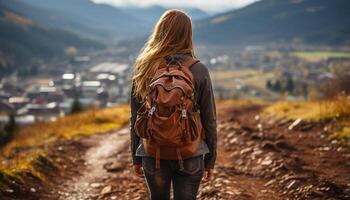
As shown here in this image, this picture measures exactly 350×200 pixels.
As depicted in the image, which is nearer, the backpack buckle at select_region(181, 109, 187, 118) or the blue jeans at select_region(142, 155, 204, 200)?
the backpack buckle at select_region(181, 109, 187, 118)

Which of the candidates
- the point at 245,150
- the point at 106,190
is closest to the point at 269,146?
the point at 245,150

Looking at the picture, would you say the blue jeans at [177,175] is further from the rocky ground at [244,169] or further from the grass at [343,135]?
the grass at [343,135]

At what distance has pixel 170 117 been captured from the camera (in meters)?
2.56

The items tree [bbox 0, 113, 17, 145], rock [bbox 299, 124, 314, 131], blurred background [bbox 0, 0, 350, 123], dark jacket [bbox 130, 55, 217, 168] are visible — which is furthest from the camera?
blurred background [bbox 0, 0, 350, 123]

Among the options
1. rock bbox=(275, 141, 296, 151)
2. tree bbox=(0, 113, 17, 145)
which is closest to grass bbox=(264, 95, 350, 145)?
rock bbox=(275, 141, 296, 151)

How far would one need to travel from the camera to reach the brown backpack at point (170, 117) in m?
2.59

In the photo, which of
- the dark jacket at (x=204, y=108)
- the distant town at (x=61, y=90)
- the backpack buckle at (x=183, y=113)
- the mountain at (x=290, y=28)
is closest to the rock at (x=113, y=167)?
the dark jacket at (x=204, y=108)

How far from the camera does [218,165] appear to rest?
6.69m

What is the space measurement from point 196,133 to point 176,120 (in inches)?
7.8

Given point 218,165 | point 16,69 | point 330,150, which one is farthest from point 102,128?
point 16,69

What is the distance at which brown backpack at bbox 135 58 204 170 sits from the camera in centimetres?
259

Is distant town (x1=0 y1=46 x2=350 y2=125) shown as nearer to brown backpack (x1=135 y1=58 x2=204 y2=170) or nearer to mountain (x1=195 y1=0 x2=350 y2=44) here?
mountain (x1=195 y1=0 x2=350 y2=44)

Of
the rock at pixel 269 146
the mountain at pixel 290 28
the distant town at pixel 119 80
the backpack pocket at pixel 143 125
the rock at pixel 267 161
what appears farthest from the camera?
the mountain at pixel 290 28

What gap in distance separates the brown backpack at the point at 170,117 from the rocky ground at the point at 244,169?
252 centimetres
